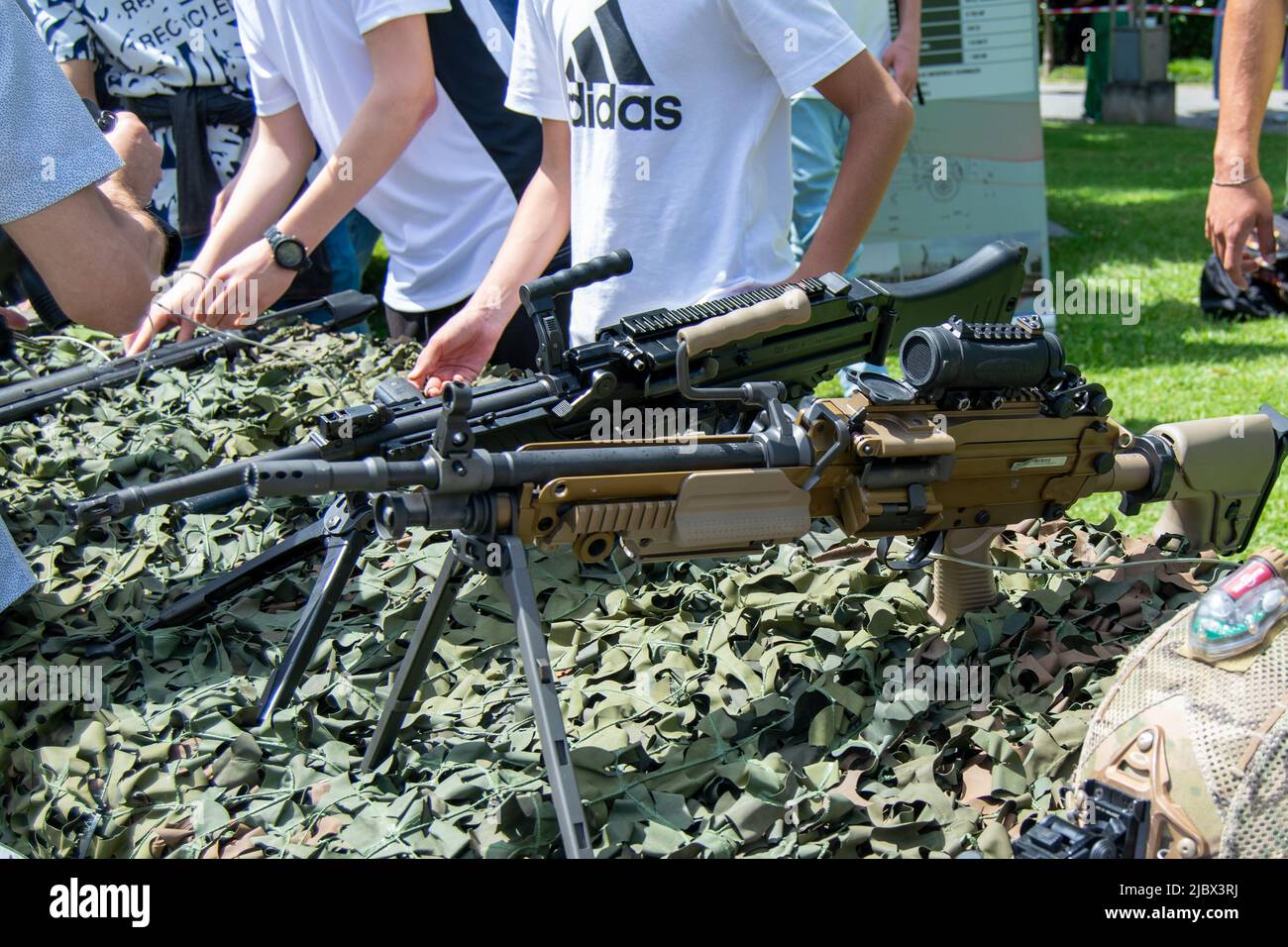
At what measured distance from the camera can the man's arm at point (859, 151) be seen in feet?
9.86

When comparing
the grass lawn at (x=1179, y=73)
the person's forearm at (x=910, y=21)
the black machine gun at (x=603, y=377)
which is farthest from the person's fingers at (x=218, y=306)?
the grass lawn at (x=1179, y=73)

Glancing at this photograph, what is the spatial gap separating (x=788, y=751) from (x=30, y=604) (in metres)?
1.86

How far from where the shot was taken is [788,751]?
232cm

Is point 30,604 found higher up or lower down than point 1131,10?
lower down

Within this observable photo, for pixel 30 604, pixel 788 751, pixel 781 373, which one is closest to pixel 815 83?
pixel 781 373

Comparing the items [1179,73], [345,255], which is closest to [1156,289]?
[345,255]

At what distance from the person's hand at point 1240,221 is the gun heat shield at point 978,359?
39.3 inches

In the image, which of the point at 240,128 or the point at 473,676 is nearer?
the point at 473,676

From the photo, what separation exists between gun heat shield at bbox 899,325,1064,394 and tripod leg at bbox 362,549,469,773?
931mm

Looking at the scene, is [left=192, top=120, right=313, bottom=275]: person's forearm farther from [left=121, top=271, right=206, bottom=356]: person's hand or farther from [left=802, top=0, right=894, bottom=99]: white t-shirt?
[left=802, top=0, right=894, bottom=99]: white t-shirt

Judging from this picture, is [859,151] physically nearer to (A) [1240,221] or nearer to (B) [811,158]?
(A) [1240,221]

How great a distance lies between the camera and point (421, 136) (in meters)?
4.07

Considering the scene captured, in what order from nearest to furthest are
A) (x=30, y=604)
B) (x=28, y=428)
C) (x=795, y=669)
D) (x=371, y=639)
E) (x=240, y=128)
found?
1. (x=795, y=669)
2. (x=371, y=639)
3. (x=30, y=604)
4. (x=28, y=428)
5. (x=240, y=128)
